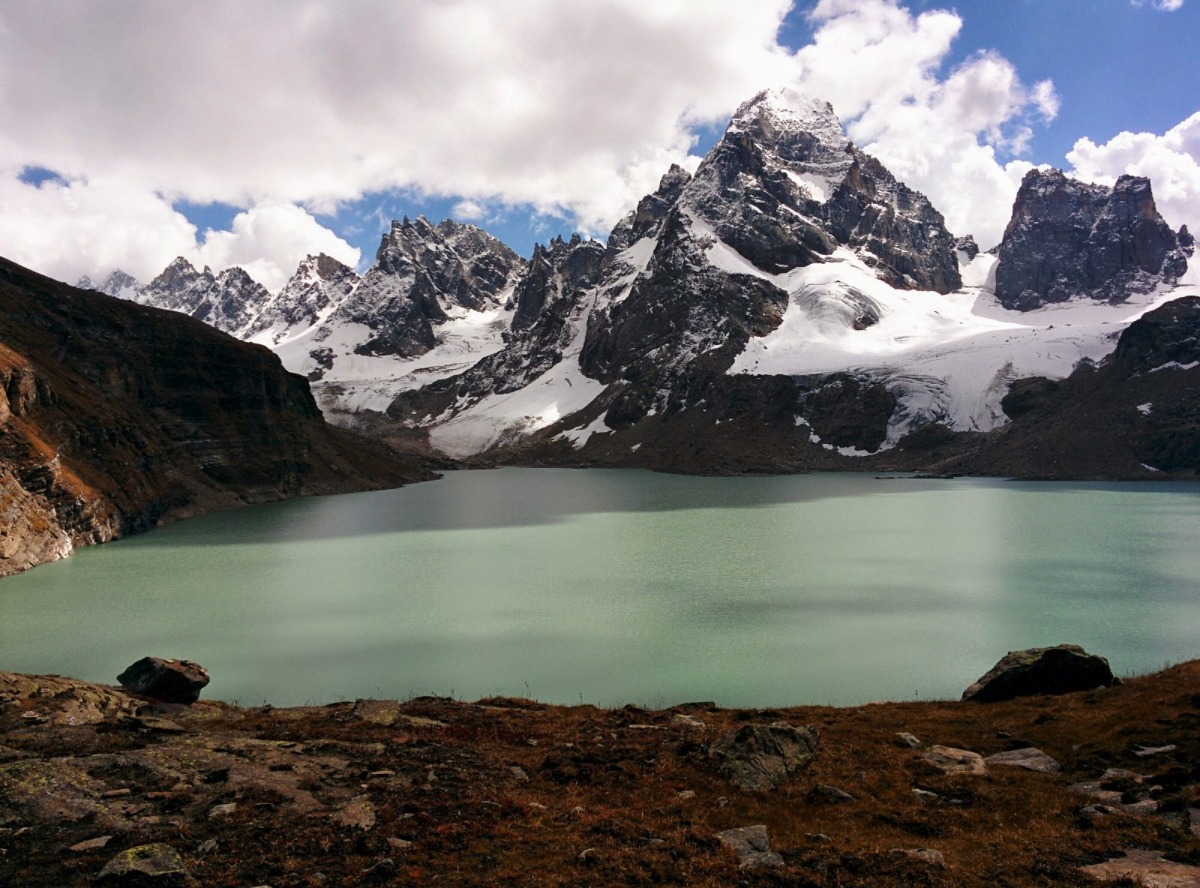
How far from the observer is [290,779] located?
16969 mm

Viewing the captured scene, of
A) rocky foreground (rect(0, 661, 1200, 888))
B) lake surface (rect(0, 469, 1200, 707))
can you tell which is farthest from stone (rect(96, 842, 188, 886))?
lake surface (rect(0, 469, 1200, 707))

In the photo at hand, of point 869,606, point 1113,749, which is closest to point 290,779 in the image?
point 1113,749

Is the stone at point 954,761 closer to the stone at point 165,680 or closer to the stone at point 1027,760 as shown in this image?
the stone at point 1027,760

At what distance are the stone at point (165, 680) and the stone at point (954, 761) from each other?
2536cm

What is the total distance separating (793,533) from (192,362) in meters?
107

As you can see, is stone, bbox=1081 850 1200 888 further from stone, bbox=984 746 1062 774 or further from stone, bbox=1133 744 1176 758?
stone, bbox=1133 744 1176 758

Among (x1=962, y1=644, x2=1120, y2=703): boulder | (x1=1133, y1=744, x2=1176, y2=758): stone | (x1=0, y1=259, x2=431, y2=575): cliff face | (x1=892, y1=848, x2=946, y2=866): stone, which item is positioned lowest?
(x1=962, y1=644, x2=1120, y2=703): boulder

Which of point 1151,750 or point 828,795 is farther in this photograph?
point 1151,750

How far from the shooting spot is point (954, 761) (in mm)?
18688

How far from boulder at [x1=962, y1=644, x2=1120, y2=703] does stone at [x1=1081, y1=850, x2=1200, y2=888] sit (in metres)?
15.0

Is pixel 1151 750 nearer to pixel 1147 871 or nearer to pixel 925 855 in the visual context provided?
pixel 1147 871

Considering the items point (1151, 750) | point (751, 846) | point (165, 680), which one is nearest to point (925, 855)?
point (751, 846)

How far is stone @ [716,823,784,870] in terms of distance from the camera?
13.0 m

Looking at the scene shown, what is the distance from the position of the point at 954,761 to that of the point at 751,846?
7.90 meters
